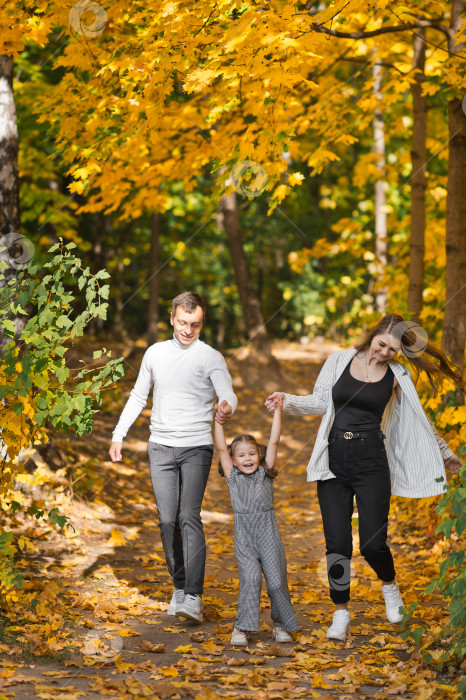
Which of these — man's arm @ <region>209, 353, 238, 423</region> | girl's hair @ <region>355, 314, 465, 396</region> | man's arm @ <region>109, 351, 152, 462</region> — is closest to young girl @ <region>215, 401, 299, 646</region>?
man's arm @ <region>209, 353, 238, 423</region>

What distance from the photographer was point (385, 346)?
482 centimetres

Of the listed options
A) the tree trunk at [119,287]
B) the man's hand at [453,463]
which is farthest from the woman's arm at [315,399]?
the tree trunk at [119,287]

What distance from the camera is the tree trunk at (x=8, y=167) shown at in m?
7.16

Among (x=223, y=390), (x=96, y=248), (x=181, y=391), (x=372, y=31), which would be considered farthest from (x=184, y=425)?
(x=96, y=248)

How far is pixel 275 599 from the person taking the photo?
479 cm

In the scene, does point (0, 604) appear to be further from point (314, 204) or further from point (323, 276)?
point (314, 204)

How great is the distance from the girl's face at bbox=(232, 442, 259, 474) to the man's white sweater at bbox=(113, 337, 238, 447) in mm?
378

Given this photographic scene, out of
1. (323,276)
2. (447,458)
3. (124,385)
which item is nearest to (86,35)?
(447,458)

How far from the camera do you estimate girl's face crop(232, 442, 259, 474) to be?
4.85 meters

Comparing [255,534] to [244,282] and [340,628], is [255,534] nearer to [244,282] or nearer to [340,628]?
[340,628]

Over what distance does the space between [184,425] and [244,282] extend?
1024 cm

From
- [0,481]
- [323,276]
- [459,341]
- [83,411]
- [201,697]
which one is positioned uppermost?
[323,276]

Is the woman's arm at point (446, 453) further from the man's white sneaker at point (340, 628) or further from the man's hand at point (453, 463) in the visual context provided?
the man's white sneaker at point (340, 628)

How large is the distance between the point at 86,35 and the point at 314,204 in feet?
68.9
